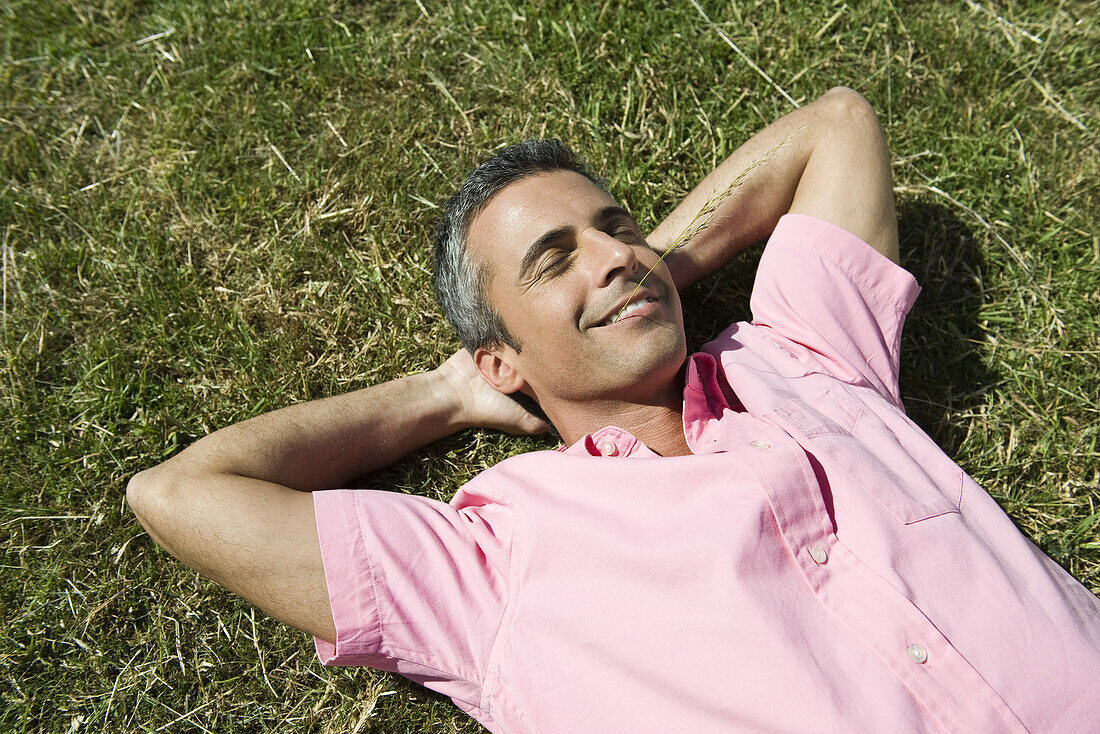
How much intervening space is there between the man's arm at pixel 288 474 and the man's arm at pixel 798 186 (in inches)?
48.5

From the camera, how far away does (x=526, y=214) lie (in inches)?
128

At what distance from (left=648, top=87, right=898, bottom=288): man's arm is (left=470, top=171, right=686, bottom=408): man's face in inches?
20.0

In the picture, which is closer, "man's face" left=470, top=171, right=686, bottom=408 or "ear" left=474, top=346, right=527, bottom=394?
"man's face" left=470, top=171, right=686, bottom=408

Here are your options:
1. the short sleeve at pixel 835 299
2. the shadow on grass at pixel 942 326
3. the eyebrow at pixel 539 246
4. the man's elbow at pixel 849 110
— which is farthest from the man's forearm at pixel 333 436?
the shadow on grass at pixel 942 326

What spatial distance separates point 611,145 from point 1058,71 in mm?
2741

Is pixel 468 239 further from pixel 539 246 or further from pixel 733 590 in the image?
pixel 733 590

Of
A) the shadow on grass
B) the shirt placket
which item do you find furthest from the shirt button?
the shadow on grass

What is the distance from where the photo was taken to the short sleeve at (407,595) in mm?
2748

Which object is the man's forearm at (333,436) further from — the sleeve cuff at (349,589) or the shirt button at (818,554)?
the shirt button at (818,554)

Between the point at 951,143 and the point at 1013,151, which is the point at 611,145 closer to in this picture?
the point at 951,143

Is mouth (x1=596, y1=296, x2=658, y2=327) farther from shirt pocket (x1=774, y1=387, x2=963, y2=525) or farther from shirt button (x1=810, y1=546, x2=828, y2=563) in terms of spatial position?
shirt button (x1=810, y1=546, x2=828, y2=563)

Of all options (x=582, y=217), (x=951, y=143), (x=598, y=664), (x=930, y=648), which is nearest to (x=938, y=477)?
(x=930, y=648)

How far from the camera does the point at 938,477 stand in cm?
297

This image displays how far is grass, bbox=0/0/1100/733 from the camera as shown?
12.1 feet
